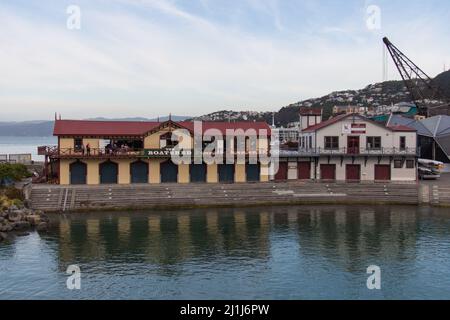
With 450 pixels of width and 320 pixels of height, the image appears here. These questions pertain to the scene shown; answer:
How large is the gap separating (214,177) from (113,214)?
1384cm

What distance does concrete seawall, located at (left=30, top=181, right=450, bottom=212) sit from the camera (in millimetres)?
49094

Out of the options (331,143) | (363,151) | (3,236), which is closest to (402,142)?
(363,151)

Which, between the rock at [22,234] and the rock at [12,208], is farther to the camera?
the rock at [12,208]

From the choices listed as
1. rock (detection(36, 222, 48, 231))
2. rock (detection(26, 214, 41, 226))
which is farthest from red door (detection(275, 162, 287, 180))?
rock (detection(26, 214, 41, 226))

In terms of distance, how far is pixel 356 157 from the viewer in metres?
59.6

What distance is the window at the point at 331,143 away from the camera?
6003cm

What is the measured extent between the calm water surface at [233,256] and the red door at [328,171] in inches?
481

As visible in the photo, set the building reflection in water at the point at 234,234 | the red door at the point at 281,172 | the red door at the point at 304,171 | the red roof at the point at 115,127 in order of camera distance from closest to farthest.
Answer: the building reflection in water at the point at 234,234 < the red roof at the point at 115,127 < the red door at the point at 281,172 < the red door at the point at 304,171

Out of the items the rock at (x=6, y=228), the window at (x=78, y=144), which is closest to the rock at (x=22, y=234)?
the rock at (x=6, y=228)

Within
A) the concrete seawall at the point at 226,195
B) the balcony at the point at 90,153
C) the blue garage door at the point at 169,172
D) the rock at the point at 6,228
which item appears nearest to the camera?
the rock at the point at 6,228

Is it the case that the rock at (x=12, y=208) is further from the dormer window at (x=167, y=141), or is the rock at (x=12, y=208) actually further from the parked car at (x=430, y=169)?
the parked car at (x=430, y=169)

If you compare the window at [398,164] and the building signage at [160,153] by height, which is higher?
the building signage at [160,153]

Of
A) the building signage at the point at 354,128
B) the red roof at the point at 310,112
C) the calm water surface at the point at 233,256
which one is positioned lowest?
the calm water surface at the point at 233,256

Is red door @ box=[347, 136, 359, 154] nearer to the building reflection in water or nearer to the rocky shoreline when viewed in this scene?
the building reflection in water
